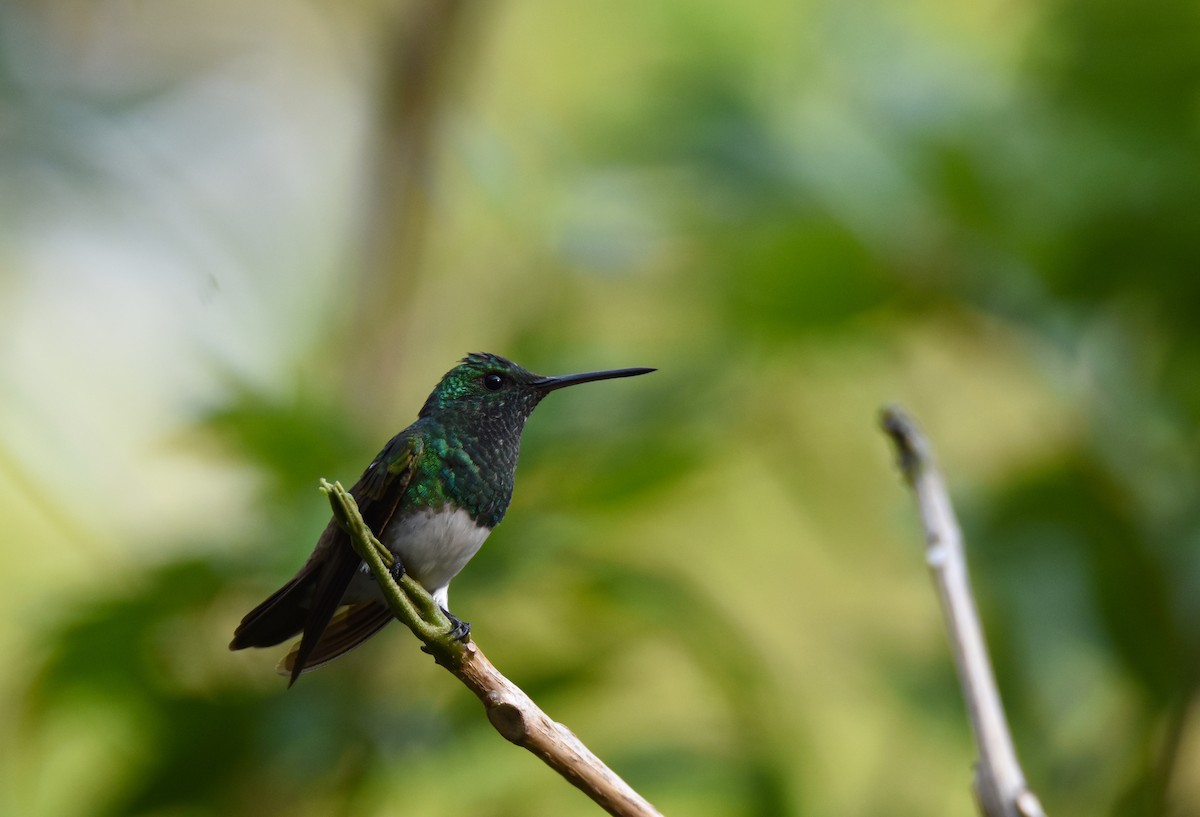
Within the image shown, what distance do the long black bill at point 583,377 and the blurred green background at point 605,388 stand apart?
849 mm

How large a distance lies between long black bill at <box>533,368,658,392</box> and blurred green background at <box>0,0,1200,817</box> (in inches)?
33.4

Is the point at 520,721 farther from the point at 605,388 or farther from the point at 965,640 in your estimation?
the point at 605,388

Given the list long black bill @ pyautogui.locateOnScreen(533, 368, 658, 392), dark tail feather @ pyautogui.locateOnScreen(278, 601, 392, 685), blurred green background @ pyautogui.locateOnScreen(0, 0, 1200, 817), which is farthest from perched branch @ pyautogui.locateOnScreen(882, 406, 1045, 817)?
blurred green background @ pyautogui.locateOnScreen(0, 0, 1200, 817)

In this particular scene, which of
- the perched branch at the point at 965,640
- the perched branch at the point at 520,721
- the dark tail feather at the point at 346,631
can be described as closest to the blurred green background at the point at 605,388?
the perched branch at the point at 965,640

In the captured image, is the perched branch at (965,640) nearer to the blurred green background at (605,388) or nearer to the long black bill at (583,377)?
the long black bill at (583,377)

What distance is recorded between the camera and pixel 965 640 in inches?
40.7

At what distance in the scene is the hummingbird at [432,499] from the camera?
727 mm

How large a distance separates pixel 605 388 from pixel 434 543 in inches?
45.9

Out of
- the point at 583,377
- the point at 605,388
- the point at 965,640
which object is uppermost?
the point at 583,377

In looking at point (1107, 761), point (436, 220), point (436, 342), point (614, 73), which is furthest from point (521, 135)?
point (1107, 761)

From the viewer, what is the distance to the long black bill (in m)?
0.66

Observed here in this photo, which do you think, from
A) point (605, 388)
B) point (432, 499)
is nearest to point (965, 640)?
point (432, 499)

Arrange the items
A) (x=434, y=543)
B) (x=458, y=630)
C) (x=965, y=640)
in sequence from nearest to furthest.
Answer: (x=458, y=630) < (x=434, y=543) < (x=965, y=640)

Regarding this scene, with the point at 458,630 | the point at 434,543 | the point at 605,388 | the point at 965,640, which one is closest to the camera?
the point at 458,630
